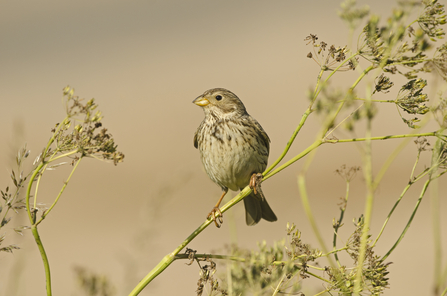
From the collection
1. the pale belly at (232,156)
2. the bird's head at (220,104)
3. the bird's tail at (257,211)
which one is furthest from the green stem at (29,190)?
the bird's tail at (257,211)

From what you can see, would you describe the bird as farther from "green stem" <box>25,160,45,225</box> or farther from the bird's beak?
"green stem" <box>25,160,45,225</box>

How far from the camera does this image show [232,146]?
509cm

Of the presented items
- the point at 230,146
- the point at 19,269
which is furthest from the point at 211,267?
the point at 230,146

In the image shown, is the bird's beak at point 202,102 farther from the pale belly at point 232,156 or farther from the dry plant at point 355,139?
the dry plant at point 355,139

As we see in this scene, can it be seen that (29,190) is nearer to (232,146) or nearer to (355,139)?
(355,139)

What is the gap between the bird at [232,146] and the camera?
509 centimetres

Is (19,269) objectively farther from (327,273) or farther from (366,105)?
(366,105)

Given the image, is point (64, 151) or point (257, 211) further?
point (257, 211)

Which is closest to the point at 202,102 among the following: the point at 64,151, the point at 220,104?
the point at 220,104

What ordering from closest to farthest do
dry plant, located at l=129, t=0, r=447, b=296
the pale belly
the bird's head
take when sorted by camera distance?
1. dry plant, located at l=129, t=0, r=447, b=296
2. the pale belly
3. the bird's head

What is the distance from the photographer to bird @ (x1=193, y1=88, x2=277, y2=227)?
5.09 meters

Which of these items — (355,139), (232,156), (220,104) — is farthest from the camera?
(220,104)

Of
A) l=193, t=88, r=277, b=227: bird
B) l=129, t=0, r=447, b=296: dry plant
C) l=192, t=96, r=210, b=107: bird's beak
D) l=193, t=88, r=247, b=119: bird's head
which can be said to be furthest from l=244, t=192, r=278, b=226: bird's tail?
l=129, t=0, r=447, b=296: dry plant

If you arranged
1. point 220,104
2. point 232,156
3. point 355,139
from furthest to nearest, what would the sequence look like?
point 220,104
point 232,156
point 355,139
